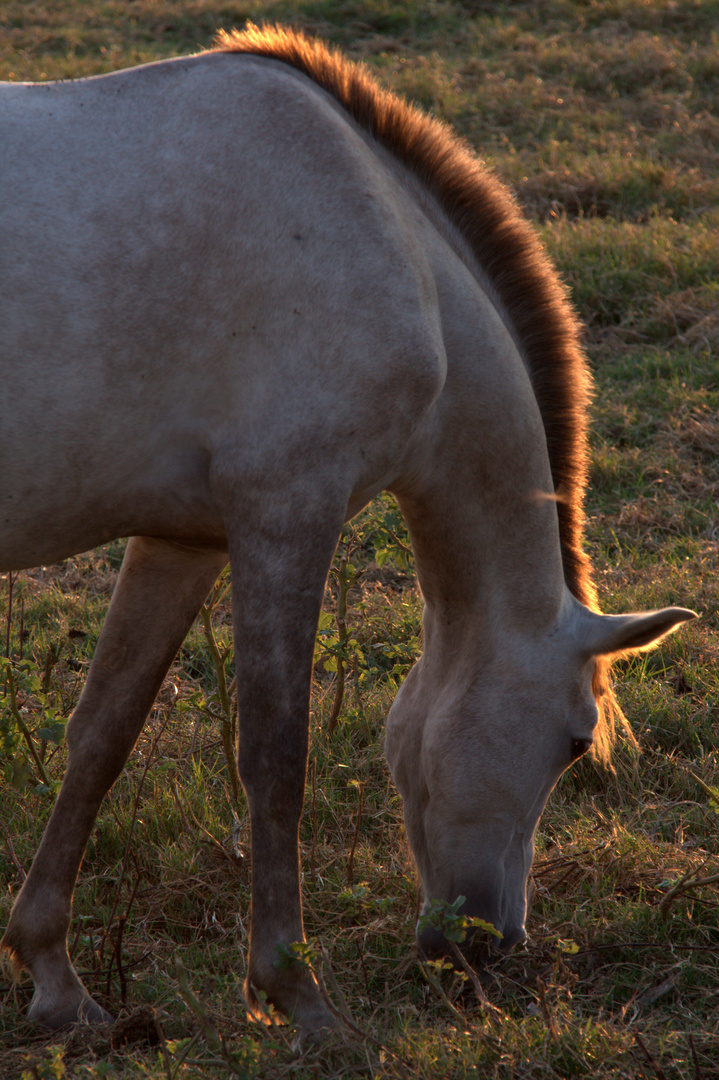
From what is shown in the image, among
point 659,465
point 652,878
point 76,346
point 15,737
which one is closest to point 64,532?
point 76,346

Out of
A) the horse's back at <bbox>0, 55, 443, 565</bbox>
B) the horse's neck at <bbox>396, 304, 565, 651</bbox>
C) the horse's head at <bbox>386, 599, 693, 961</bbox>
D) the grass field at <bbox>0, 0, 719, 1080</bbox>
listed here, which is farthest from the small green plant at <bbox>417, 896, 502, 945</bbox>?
the horse's back at <bbox>0, 55, 443, 565</bbox>

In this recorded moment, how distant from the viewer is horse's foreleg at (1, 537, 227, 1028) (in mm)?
2645

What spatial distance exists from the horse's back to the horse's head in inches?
24.9

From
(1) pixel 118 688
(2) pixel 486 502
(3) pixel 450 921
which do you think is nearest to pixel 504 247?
(2) pixel 486 502

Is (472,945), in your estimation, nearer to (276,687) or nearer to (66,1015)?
(276,687)

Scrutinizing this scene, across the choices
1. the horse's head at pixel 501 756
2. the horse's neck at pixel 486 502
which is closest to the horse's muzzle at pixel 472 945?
the horse's head at pixel 501 756

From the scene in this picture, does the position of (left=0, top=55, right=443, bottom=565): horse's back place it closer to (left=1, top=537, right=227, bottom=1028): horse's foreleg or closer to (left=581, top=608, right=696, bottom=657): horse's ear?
(left=1, top=537, right=227, bottom=1028): horse's foreleg

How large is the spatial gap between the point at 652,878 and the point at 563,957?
37 cm

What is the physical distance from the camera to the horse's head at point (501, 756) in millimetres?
2461

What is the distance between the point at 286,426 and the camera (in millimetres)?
2115

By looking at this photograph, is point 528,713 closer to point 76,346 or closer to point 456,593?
point 456,593

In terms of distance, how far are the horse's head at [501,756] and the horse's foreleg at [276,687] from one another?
0.38 metres

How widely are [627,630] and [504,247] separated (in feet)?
3.23

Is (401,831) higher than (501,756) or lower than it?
lower
